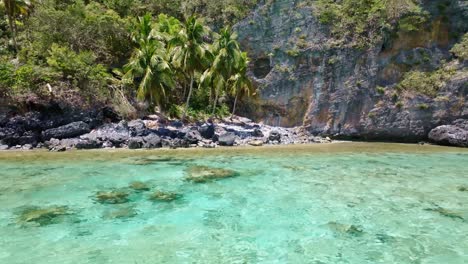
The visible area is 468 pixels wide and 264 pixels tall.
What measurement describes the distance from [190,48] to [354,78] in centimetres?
1442

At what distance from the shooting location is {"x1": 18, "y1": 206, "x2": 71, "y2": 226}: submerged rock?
8.43m

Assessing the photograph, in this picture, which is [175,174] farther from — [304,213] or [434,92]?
[434,92]

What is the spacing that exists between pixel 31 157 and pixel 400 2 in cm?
3028

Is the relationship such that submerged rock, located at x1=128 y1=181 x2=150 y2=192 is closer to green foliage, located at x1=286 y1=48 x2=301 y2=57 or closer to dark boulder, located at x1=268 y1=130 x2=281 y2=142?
dark boulder, located at x1=268 y1=130 x2=281 y2=142

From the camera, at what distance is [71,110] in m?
24.8

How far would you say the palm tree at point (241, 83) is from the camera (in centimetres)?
3158

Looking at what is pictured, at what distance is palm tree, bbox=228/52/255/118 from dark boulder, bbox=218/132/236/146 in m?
6.98

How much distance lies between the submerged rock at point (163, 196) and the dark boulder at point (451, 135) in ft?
81.7

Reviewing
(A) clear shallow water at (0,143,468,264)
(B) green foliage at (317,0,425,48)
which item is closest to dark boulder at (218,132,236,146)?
(A) clear shallow water at (0,143,468,264)

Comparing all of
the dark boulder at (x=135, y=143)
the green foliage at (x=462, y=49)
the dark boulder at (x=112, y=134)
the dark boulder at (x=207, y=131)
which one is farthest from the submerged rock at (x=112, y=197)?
the green foliage at (x=462, y=49)

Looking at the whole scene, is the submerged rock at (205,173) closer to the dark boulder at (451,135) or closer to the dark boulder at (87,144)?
the dark boulder at (87,144)

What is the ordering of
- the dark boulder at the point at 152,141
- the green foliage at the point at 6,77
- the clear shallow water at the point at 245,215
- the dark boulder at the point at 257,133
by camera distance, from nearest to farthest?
the clear shallow water at the point at 245,215 < the dark boulder at the point at 152,141 < the green foliage at the point at 6,77 < the dark boulder at the point at 257,133

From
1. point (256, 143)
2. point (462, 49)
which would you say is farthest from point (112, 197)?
point (462, 49)

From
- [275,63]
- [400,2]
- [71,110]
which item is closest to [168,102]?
[71,110]
